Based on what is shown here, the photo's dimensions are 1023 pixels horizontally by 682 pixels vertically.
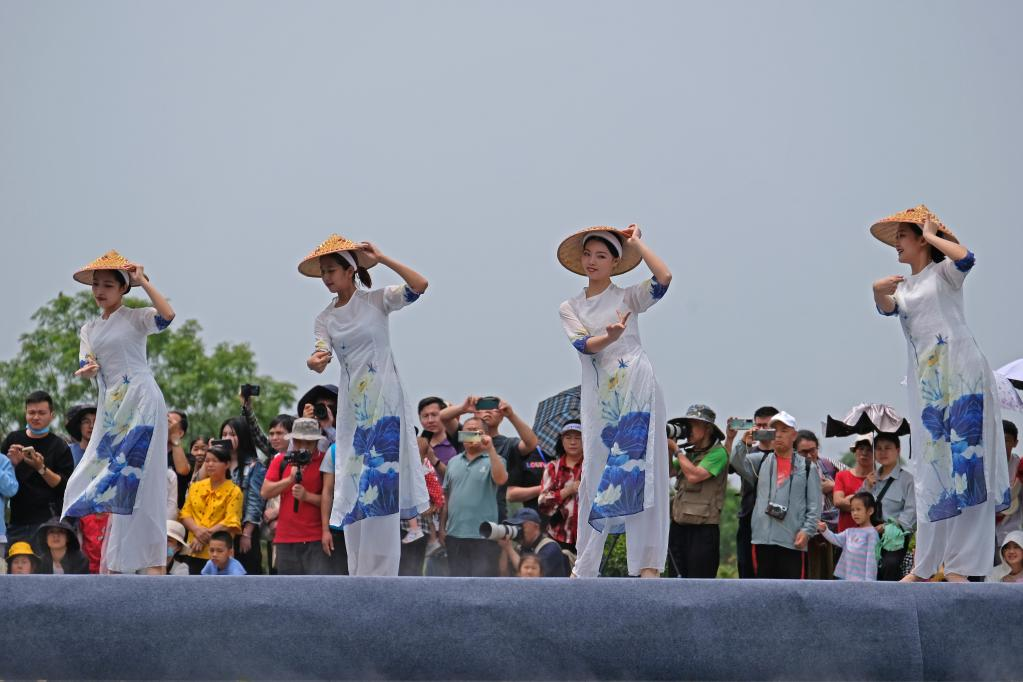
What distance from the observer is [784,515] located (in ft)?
29.5

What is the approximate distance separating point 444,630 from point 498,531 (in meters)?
3.24

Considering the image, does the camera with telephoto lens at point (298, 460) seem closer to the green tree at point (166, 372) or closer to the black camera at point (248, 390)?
the black camera at point (248, 390)

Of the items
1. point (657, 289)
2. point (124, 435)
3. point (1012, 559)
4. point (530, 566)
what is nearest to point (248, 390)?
point (124, 435)

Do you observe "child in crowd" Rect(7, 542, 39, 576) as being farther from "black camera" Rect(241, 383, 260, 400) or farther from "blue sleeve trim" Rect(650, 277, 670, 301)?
"blue sleeve trim" Rect(650, 277, 670, 301)

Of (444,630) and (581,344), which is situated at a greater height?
(581,344)

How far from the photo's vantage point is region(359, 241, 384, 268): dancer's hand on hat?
7.77m

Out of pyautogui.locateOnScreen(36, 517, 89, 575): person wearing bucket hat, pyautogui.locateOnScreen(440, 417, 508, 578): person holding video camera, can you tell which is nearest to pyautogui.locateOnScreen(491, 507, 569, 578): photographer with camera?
pyautogui.locateOnScreen(440, 417, 508, 578): person holding video camera

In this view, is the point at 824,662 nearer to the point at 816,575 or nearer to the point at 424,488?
the point at 424,488

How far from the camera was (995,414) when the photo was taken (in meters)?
7.24

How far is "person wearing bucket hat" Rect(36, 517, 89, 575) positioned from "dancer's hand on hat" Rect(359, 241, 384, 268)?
2.84 meters

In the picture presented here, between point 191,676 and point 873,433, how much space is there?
A: 553cm

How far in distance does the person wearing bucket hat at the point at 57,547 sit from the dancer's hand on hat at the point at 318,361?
2.42 metres

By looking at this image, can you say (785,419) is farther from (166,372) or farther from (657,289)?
(166,372)

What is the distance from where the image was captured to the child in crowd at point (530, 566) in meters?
8.64
